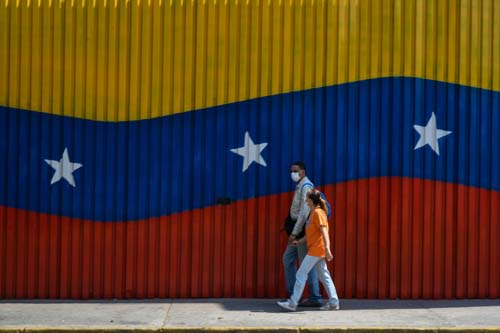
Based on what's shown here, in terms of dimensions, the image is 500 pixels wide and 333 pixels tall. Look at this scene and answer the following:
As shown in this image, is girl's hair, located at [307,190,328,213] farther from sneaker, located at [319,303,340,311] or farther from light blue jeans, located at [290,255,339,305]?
sneaker, located at [319,303,340,311]

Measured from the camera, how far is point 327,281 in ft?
39.8

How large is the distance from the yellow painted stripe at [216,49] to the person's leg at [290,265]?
2262 millimetres

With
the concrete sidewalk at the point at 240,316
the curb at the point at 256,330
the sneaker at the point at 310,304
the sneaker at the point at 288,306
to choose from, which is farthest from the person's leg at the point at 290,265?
the curb at the point at 256,330

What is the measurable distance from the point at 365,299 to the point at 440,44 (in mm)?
3806

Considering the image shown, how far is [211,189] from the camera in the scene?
42.7 ft

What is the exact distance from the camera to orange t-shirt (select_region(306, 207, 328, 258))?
39.4 feet

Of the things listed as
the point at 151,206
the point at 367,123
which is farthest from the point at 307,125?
the point at 151,206

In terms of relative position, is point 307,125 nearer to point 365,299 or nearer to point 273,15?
point 273,15

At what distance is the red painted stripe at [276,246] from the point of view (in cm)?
1302

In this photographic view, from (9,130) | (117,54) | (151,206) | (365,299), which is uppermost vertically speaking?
(117,54)

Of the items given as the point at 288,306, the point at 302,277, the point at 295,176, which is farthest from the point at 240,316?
the point at 295,176

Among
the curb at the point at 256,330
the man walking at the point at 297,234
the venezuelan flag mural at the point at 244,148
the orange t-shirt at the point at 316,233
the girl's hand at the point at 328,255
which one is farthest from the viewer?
the venezuelan flag mural at the point at 244,148

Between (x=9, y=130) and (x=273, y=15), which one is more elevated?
(x=273, y=15)

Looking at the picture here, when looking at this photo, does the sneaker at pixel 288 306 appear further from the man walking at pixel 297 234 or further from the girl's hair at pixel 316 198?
the girl's hair at pixel 316 198
